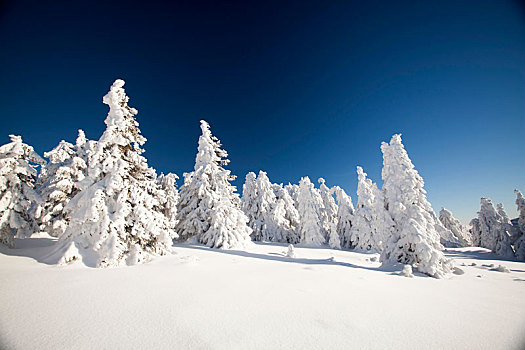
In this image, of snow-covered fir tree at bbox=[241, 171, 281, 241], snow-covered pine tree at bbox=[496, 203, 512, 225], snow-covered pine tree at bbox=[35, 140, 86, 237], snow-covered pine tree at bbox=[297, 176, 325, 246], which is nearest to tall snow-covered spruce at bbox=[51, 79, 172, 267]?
snow-covered pine tree at bbox=[35, 140, 86, 237]

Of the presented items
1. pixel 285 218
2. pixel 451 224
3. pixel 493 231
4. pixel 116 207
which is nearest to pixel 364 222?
pixel 285 218

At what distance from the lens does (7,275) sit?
22.3 ft

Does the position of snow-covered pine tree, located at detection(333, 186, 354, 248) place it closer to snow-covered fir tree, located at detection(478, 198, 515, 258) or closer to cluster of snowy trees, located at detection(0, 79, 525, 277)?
cluster of snowy trees, located at detection(0, 79, 525, 277)

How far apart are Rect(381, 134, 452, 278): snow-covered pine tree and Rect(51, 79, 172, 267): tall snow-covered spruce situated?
1541 centimetres

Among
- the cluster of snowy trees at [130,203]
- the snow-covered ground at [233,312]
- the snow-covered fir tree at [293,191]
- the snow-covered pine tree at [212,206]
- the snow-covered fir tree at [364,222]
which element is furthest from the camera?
the snow-covered fir tree at [293,191]

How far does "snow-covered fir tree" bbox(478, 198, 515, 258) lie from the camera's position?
34.1 m

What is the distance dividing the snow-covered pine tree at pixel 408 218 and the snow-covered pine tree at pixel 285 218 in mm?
20949

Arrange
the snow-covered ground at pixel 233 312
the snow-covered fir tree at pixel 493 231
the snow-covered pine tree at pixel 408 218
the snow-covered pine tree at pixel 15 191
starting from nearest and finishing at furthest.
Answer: the snow-covered ground at pixel 233 312, the snow-covered pine tree at pixel 15 191, the snow-covered pine tree at pixel 408 218, the snow-covered fir tree at pixel 493 231

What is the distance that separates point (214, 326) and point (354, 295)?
4744mm

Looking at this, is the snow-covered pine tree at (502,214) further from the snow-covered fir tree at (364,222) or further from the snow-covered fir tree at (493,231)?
the snow-covered fir tree at (364,222)

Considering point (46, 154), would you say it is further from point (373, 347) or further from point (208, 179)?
point (373, 347)

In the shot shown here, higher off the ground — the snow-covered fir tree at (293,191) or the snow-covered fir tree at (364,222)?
the snow-covered fir tree at (293,191)

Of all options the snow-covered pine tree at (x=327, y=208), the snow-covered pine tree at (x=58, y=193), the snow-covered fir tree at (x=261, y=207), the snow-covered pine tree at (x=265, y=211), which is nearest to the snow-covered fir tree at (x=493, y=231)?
the snow-covered pine tree at (x=327, y=208)

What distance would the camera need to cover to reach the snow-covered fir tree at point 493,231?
34119 mm
